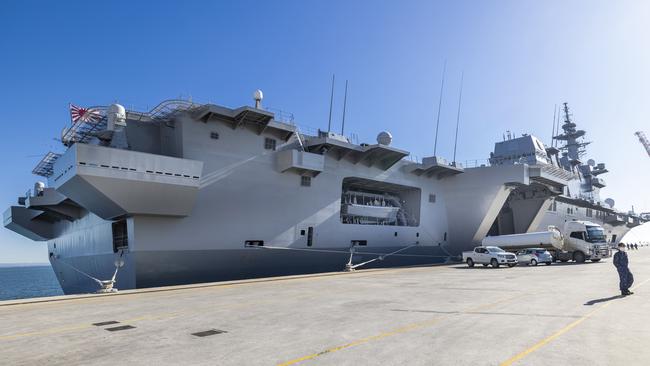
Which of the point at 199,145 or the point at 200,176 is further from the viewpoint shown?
the point at 199,145

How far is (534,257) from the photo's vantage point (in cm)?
3281

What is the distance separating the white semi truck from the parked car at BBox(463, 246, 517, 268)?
6.50m

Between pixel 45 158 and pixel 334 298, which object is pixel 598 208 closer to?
pixel 334 298

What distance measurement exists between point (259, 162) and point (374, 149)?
9.19 meters

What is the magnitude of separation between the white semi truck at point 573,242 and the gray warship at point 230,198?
5.06m

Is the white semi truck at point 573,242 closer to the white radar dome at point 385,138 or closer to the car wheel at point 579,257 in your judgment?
the car wheel at point 579,257

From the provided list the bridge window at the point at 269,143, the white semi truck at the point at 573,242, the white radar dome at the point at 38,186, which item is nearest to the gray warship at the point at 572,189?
the white semi truck at the point at 573,242

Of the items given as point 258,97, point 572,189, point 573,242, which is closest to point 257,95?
point 258,97

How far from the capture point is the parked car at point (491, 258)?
99.8 feet

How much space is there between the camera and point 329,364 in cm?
590

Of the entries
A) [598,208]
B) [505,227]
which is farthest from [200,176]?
[598,208]

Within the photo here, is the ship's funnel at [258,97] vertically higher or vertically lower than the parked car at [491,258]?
higher

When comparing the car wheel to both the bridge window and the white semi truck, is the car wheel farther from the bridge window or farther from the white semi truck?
the bridge window

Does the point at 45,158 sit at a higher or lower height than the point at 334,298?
higher
